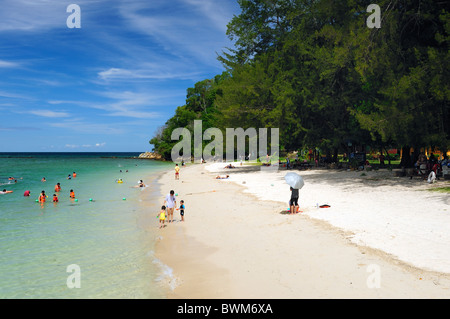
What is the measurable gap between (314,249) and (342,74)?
24.1 metres

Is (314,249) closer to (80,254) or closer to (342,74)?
(80,254)

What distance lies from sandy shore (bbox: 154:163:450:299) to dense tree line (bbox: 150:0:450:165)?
231 inches

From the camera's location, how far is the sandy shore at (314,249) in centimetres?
723

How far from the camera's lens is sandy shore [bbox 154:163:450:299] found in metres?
7.23

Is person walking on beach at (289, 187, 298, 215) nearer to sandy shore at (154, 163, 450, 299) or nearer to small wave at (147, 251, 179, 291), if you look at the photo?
sandy shore at (154, 163, 450, 299)

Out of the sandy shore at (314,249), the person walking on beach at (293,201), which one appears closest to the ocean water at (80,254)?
the sandy shore at (314,249)

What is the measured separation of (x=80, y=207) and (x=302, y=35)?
25.8 m

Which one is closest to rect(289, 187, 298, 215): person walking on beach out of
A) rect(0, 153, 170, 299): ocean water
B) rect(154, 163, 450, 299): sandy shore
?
rect(154, 163, 450, 299): sandy shore

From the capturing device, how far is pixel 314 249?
384 inches

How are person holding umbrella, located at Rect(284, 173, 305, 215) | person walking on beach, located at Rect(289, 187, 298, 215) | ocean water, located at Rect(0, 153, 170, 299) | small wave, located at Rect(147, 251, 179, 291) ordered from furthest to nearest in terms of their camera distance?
person walking on beach, located at Rect(289, 187, 298, 215) < person holding umbrella, located at Rect(284, 173, 305, 215) < ocean water, located at Rect(0, 153, 170, 299) < small wave, located at Rect(147, 251, 179, 291)

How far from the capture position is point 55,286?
867 centimetres

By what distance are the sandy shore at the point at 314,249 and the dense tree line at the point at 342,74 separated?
5.86m
